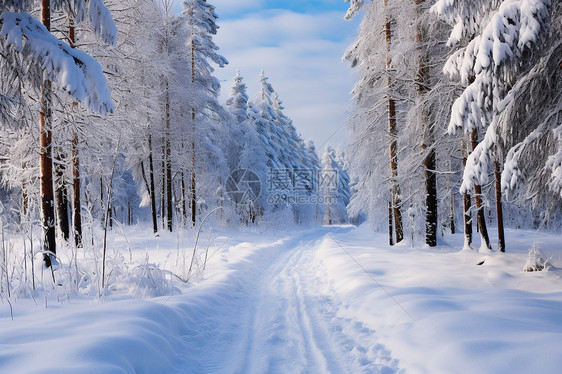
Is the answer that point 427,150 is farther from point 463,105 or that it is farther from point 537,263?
point 537,263

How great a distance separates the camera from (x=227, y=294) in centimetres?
623

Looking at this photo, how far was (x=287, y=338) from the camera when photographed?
419cm

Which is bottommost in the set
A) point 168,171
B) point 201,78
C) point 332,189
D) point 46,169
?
point 332,189

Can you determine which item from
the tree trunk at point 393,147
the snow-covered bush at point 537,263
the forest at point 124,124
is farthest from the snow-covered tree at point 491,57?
the forest at point 124,124

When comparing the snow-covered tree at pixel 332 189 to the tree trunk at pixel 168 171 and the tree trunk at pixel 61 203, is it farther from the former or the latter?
the tree trunk at pixel 61 203

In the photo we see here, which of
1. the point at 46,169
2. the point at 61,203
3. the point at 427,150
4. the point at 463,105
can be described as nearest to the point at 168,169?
the point at 61,203

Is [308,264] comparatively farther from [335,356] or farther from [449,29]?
[449,29]

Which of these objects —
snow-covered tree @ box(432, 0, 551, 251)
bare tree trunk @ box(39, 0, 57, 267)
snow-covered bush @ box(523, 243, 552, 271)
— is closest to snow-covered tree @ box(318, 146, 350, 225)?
snow-covered bush @ box(523, 243, 552, 271)

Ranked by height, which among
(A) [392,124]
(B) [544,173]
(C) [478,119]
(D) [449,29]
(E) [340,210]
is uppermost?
(D) [449,29]

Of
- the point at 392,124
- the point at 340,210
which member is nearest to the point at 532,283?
the point at 392,124

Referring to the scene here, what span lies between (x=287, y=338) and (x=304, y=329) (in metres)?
0.43

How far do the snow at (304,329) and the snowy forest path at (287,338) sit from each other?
14 millimetres

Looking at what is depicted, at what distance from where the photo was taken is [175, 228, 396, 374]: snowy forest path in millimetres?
3438

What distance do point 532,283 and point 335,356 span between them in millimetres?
5238
